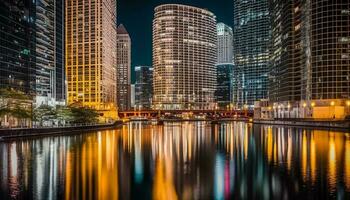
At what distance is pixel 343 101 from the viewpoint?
550 ft

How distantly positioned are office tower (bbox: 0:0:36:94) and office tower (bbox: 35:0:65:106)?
17.0 feet

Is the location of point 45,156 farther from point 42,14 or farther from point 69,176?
point 42,14

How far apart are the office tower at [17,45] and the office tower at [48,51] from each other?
517 cm

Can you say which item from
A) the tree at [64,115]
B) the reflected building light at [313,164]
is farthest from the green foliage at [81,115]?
the reflected building light at [313,164]

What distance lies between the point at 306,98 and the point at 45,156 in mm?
146411

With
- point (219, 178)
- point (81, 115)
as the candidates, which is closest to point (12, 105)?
point (81, 115)

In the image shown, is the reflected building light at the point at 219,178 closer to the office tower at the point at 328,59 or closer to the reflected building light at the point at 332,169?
the reflected building light at the point at 332,169

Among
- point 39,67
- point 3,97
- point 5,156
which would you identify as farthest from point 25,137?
point 39,67

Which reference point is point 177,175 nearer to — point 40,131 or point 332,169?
point 332,169

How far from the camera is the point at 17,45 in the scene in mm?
154625

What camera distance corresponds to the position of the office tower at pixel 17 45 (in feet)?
472

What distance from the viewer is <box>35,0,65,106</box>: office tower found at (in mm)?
174625

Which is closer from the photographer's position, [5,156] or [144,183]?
[144,183]

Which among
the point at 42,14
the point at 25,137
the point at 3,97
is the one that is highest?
the point at 42,14
